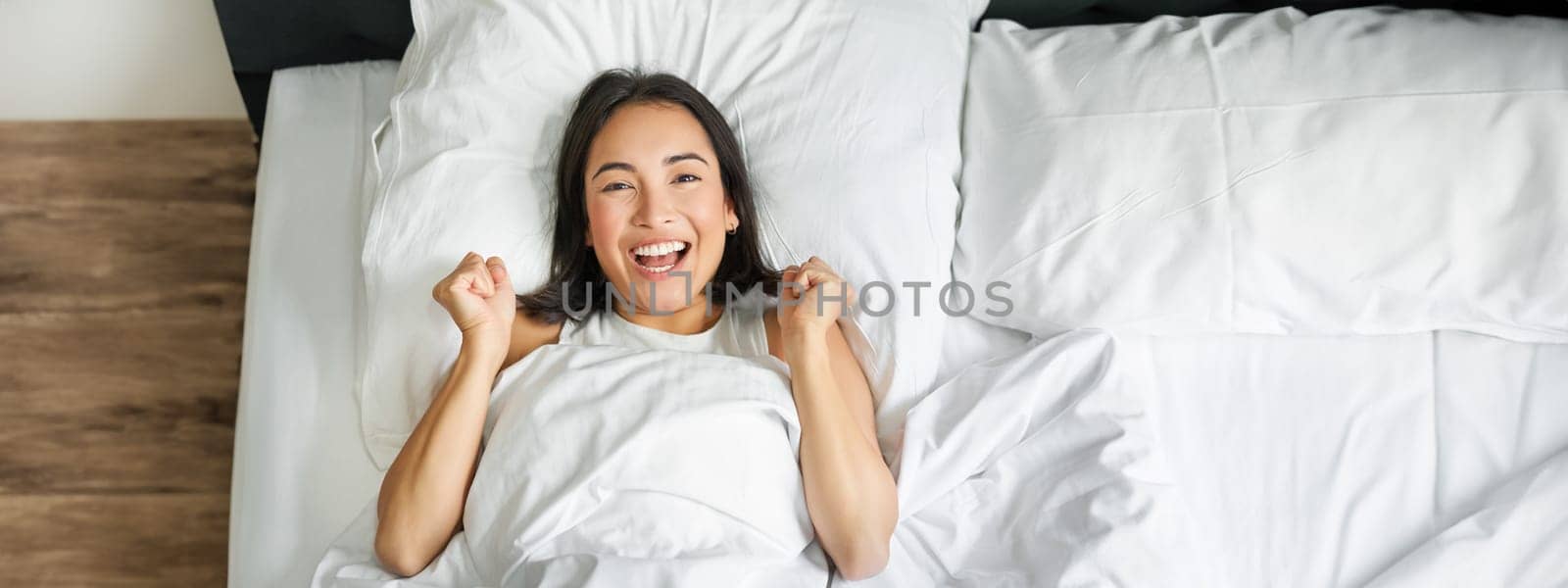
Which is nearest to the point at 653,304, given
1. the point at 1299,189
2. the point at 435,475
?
the point at 435,475

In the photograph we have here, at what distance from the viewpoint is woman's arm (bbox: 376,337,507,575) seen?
111cm

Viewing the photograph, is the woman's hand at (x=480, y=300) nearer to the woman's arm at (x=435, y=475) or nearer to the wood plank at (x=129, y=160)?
the woman's arm at (x=435, y=475)

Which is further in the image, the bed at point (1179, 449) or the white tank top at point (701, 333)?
the white tank top at point (701, 333)

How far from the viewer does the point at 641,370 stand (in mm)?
1155

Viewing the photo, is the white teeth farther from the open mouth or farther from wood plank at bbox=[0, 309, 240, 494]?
wood plank at bbox=[0, 309, 240, 494]

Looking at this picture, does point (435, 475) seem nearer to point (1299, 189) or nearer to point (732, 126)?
point (732, 126)

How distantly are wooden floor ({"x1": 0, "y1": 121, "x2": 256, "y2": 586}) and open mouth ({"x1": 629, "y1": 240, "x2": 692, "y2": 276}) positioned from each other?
2.51 feet

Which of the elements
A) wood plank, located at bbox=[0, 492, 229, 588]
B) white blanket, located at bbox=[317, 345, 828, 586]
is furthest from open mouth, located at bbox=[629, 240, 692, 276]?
wood plank, located at bbox=[0, 492, 229, 588]

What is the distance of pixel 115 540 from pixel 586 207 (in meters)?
0.84

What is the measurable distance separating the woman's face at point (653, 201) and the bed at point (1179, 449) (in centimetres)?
11

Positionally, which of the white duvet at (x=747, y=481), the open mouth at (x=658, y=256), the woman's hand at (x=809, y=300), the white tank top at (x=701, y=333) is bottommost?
the white duvet at (x=747, y=481)

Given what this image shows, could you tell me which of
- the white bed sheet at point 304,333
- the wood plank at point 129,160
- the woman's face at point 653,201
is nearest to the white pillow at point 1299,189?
the woman's face at point 653,201

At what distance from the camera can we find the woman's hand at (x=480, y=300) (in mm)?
1167

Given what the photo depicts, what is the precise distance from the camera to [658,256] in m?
1.23
